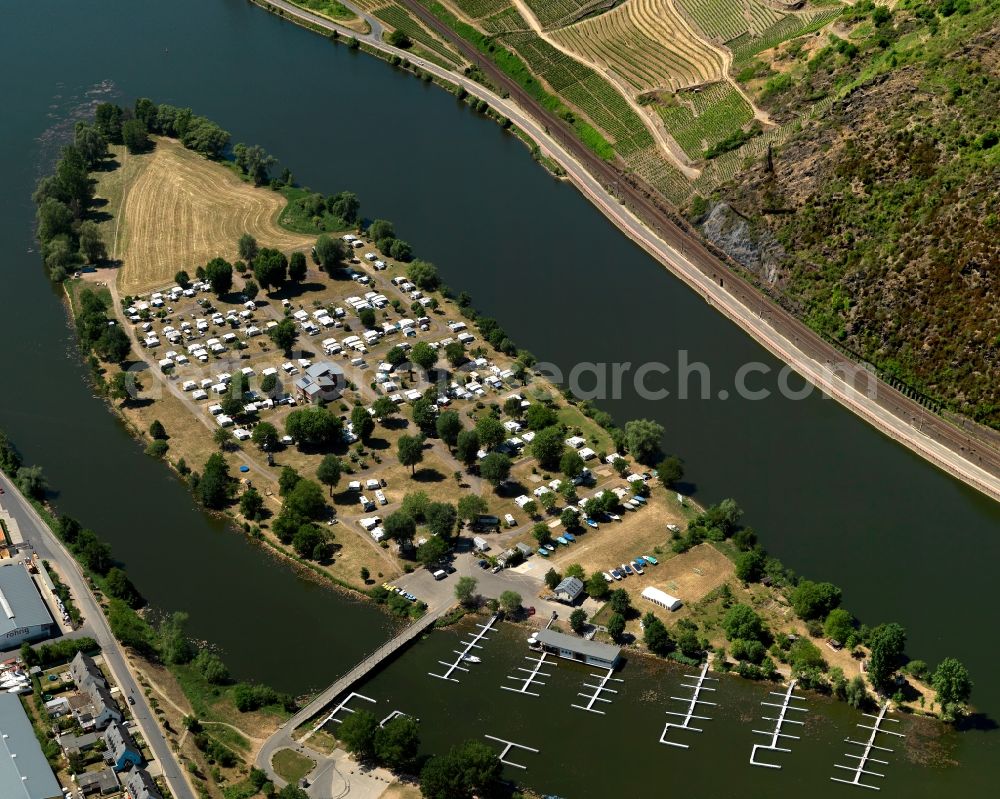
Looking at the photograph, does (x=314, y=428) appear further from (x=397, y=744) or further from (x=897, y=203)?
(x=897, y=203)

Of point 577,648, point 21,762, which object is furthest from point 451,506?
point 21,762

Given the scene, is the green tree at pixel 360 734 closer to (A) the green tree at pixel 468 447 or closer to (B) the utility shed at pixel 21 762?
(B) the utility shed at pixel 21 762

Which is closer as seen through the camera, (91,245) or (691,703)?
(691,703)

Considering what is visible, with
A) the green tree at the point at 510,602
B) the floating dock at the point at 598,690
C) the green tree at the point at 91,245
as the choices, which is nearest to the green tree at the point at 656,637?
the floating dock at the point at 598,690

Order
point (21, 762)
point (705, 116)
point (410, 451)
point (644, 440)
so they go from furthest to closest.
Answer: point (705, 116)
point (644, 440)
point (410, 451)
point (21, 762)

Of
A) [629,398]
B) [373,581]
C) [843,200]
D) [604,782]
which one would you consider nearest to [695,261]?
[843,200]

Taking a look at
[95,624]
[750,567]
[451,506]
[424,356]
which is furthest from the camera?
[424,356]
